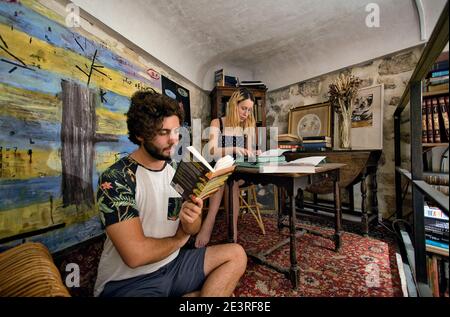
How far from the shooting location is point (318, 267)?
136cm

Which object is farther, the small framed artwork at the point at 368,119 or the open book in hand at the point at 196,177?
the small framed artwork at the point at 368,119

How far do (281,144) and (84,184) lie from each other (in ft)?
6.94

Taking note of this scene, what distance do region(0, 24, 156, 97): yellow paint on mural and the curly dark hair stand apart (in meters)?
0.80

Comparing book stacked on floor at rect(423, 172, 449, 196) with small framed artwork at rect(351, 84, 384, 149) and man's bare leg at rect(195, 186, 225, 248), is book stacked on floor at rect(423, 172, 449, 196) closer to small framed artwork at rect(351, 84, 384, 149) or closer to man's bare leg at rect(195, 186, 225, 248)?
small framed artwork at rect(351, 84, 384, 149)

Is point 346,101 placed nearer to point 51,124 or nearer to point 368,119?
point 368,119

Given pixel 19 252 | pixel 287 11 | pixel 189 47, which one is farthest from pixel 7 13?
pixel 287 11

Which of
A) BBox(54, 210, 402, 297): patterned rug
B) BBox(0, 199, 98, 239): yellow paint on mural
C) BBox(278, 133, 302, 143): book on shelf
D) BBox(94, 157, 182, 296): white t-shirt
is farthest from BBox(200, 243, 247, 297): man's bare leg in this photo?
BBox(278, 133, 302, 143): book on shelf

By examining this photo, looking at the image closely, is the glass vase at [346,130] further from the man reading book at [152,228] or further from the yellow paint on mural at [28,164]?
the yellow paint on mural at [28,164]

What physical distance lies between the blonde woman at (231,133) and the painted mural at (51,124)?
0.94 metres

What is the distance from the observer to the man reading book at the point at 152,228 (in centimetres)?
70

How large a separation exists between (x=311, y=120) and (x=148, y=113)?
8.52 ft

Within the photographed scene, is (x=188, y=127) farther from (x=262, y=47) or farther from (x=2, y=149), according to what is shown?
(x=2, y=149)

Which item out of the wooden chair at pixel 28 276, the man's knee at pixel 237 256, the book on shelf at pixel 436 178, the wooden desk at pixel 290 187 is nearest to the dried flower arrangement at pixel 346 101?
the book on shelf at pixel 436 178

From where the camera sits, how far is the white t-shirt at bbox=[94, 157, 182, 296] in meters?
0.71
